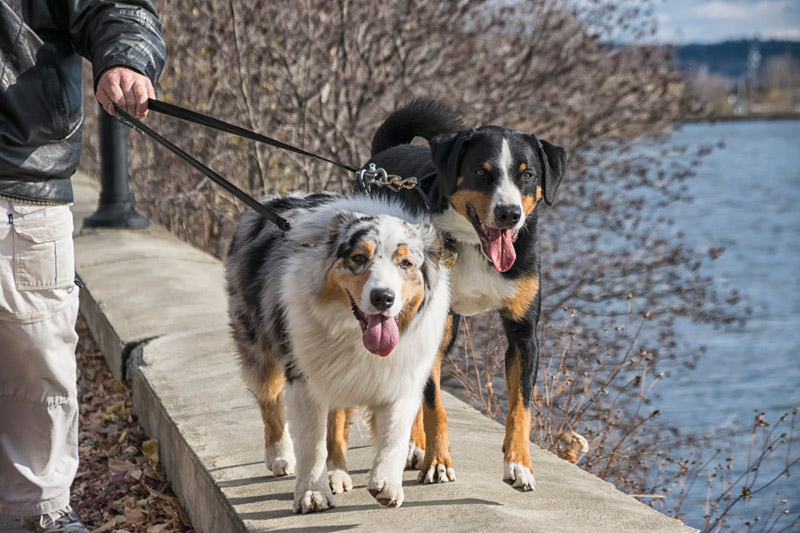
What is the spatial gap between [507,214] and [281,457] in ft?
4.49

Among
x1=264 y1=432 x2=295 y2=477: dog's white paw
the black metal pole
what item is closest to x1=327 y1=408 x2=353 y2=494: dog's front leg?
x1=264 y1=432 x2=295 y2=477: dog's white paw

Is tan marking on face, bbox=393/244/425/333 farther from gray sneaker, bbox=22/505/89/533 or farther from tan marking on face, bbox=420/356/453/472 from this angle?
gray sneaker, bbox=22/505/89/533

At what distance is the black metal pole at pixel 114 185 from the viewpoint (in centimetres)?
952

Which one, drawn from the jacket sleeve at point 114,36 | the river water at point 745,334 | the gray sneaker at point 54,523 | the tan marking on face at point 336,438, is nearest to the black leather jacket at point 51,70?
the jacket sleeve at point 114,36

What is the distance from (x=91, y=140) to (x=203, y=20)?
24.6 feet

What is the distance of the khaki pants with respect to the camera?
3354 mm

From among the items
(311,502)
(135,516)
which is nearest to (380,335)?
(311,502)

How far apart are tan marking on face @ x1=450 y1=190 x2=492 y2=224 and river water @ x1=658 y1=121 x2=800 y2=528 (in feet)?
11.6

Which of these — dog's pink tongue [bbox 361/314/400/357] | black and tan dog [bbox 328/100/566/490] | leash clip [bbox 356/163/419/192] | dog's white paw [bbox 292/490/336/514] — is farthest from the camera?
leash clip [bbox 356/163/419/192]

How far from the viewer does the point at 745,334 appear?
58.2 feet

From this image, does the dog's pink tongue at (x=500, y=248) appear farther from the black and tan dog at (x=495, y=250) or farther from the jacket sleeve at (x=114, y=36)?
the jacket sleeve at (x=114, y=36)

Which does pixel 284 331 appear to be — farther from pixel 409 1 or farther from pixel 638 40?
pixel 638 40

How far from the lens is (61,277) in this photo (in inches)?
136

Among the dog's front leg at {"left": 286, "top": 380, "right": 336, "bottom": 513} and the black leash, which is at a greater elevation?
the black leash
